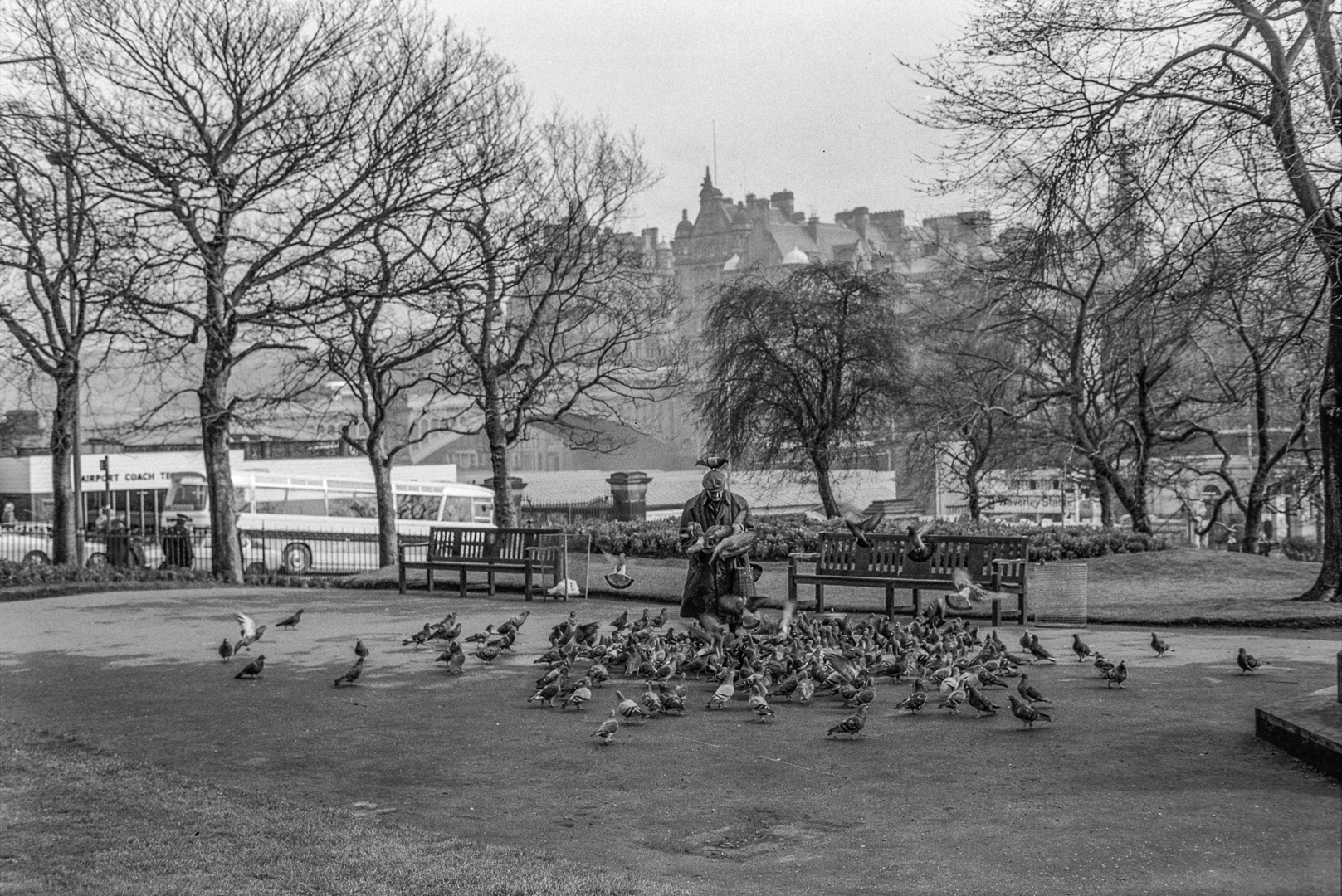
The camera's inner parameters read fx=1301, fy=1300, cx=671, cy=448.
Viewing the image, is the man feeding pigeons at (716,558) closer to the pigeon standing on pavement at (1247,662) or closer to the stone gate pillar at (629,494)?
the pigeon standing on pavement at (1247,662)

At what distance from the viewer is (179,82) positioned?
72.3ft

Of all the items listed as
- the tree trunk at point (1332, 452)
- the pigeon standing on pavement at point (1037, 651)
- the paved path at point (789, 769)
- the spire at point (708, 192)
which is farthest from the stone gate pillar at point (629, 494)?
the spire at point (708, 192)

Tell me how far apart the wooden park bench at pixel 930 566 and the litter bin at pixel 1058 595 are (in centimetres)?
38

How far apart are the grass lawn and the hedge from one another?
13.8 m

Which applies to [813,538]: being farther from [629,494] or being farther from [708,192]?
[708,192]

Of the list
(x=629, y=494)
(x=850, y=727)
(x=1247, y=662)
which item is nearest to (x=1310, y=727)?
(x=850, y=727)

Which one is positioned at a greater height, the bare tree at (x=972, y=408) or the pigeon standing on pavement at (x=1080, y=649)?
the bare tree at (x=972, y=408)

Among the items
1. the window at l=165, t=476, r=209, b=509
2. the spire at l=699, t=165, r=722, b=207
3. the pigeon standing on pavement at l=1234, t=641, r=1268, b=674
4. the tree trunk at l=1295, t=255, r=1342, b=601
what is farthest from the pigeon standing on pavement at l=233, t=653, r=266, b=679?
the spire at l=699, t=165, r=722, b=207

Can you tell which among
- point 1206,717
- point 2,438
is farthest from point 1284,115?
point 2,438

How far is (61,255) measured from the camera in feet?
78.8

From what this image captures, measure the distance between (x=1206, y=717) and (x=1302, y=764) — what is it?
5.56 feet

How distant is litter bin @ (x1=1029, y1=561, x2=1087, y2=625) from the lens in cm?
1577

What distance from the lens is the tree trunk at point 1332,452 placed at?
15609 mm

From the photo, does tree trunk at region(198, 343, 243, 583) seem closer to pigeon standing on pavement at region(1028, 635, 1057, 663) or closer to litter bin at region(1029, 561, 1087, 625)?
litter bin at region(1029, 561, 1087, 625)
